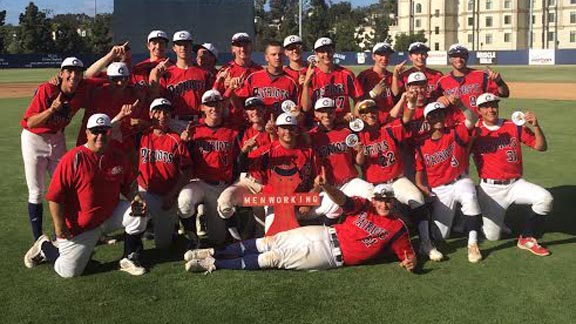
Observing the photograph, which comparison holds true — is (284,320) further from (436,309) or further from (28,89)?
(28,89)

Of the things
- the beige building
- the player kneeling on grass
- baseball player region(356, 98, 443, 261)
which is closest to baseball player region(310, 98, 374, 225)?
baseball player region(356, 98, 443, 261)

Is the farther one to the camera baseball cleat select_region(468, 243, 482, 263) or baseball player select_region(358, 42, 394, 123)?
baseball player select_region(358, 42, 394, 123)

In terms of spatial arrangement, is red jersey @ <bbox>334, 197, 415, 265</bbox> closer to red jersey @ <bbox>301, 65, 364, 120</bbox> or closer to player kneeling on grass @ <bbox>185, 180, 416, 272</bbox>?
player kneeling on grass @ <bbox>185, 180, 416, 272</bbox>

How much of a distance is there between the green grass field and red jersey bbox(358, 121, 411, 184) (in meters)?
0.97

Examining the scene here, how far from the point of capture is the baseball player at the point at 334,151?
6.29 meters

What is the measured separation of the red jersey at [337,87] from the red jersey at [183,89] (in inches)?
52.4

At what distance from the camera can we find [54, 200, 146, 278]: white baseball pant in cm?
532

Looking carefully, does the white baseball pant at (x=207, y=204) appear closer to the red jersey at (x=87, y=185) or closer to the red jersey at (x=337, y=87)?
the red jersey at (x=87, y=185)

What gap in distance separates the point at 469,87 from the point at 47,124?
4.98 metres

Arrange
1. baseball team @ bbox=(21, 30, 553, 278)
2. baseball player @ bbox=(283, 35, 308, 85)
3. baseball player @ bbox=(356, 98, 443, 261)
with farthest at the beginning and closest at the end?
baseball player @ bbox=(283, 35, 308, 85), baseball player @ bbox=(356, 98, 443, 261), baseball team @ bbox=(21, 30, 553, 278)

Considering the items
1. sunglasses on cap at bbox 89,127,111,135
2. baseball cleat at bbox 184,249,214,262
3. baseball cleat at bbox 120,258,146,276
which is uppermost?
sunglasses on cap at bbox 89,127,111,135

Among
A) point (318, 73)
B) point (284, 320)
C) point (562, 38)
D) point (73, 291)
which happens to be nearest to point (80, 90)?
point (73, 291)

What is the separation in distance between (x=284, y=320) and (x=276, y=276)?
0.92m

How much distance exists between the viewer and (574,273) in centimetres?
530
